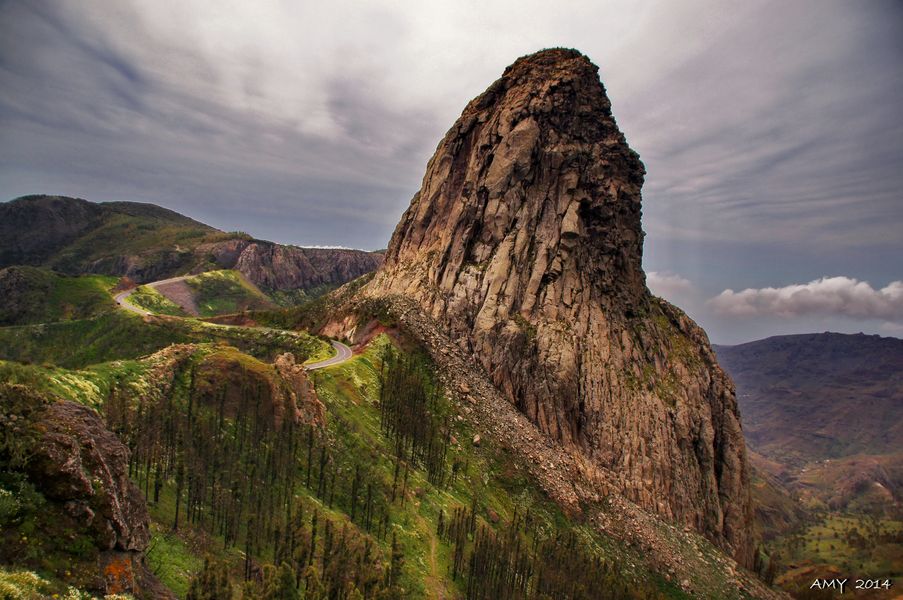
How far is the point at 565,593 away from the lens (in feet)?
205

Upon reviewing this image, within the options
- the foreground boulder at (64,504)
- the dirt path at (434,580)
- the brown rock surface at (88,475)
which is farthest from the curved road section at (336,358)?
the foreground boulder at (64,504)

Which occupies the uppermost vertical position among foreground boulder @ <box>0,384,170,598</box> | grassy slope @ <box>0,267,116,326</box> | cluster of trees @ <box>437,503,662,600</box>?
grassy slope @ <box>0,267,116,326</box>

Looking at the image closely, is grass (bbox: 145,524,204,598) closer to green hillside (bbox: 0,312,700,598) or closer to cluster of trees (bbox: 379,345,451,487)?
green hillside (bbox: 0,312,700,598)

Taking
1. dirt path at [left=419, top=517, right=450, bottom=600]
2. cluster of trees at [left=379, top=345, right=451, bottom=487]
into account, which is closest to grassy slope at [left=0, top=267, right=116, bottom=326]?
cluster of trees at [left=379, top=345, right=451, bottom=487]

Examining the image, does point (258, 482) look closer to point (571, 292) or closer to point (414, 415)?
point (414, 415)

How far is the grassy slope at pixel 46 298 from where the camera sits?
143875 mm

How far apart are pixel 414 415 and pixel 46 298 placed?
6119 inches

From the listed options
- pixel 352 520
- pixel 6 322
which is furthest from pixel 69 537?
pixel 6 322

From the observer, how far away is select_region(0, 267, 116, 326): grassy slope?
472 ft

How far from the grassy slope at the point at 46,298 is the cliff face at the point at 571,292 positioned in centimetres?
10575

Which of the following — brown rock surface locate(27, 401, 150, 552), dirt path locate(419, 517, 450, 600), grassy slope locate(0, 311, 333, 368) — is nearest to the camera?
brown rock surface locate(27, 401, 150, 552)

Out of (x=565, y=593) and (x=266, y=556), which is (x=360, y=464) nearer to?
(x=266, y=556)

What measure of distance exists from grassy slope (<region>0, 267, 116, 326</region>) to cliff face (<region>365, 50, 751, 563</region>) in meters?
106

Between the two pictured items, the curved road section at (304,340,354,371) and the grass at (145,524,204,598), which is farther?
the curved road section at (304,340,354,371)
